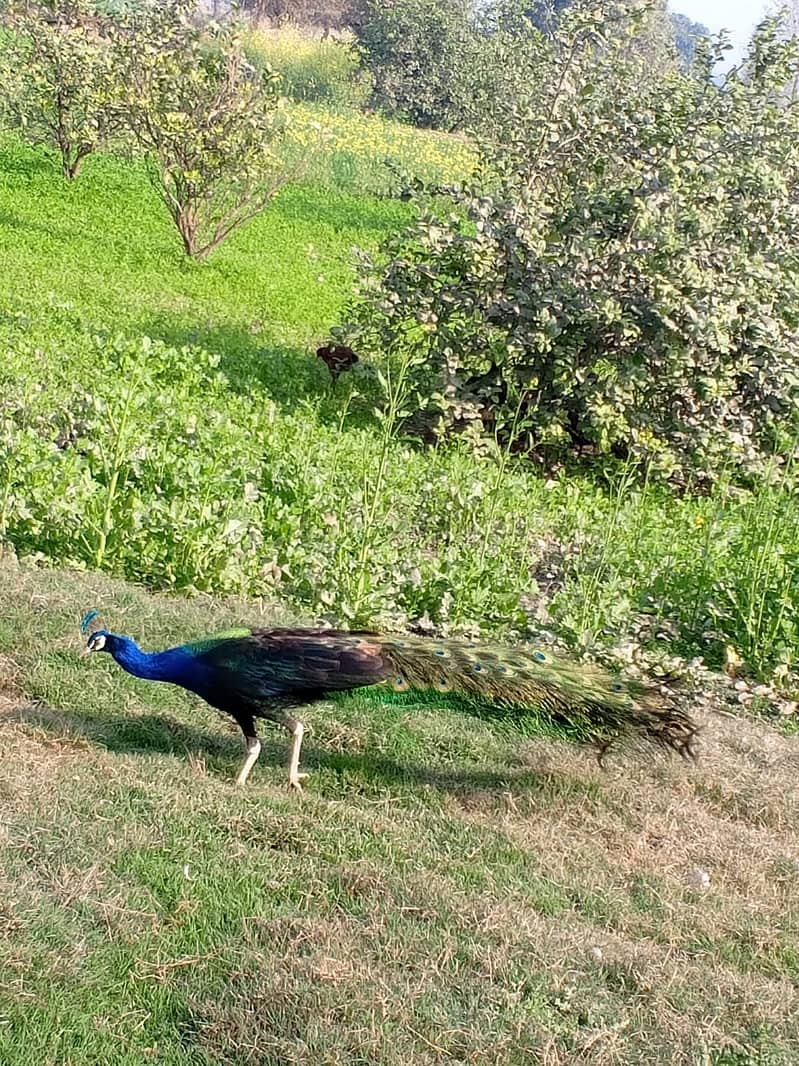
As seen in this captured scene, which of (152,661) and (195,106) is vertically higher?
(195,106)

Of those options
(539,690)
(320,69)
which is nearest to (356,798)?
(539,690)

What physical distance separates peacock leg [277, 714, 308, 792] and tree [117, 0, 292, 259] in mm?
10332

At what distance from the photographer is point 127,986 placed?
9.43ft

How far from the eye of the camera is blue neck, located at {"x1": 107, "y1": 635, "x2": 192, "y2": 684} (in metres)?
3.86

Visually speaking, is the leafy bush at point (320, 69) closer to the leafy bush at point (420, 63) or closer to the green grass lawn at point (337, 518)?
the leafy bush at point (420, 63)

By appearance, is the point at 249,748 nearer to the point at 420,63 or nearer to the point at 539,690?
the point at 539,690

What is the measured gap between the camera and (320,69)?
3025cm

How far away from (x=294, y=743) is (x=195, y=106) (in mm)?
10711

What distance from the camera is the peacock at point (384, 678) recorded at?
3793 millimetres

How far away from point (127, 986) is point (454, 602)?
2.96 meters

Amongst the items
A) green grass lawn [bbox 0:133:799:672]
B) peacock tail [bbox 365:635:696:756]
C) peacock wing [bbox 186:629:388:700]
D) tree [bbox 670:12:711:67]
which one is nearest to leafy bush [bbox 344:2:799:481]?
green grass lawn [bbox 0:133:799:672]

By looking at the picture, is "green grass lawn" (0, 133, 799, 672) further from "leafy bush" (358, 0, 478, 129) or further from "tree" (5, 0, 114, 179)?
"leafy bush" (358, 0, 478, 129)

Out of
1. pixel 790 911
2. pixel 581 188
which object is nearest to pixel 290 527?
pixel 790 911

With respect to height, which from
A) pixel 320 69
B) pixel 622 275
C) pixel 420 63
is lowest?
pixel 622 275
